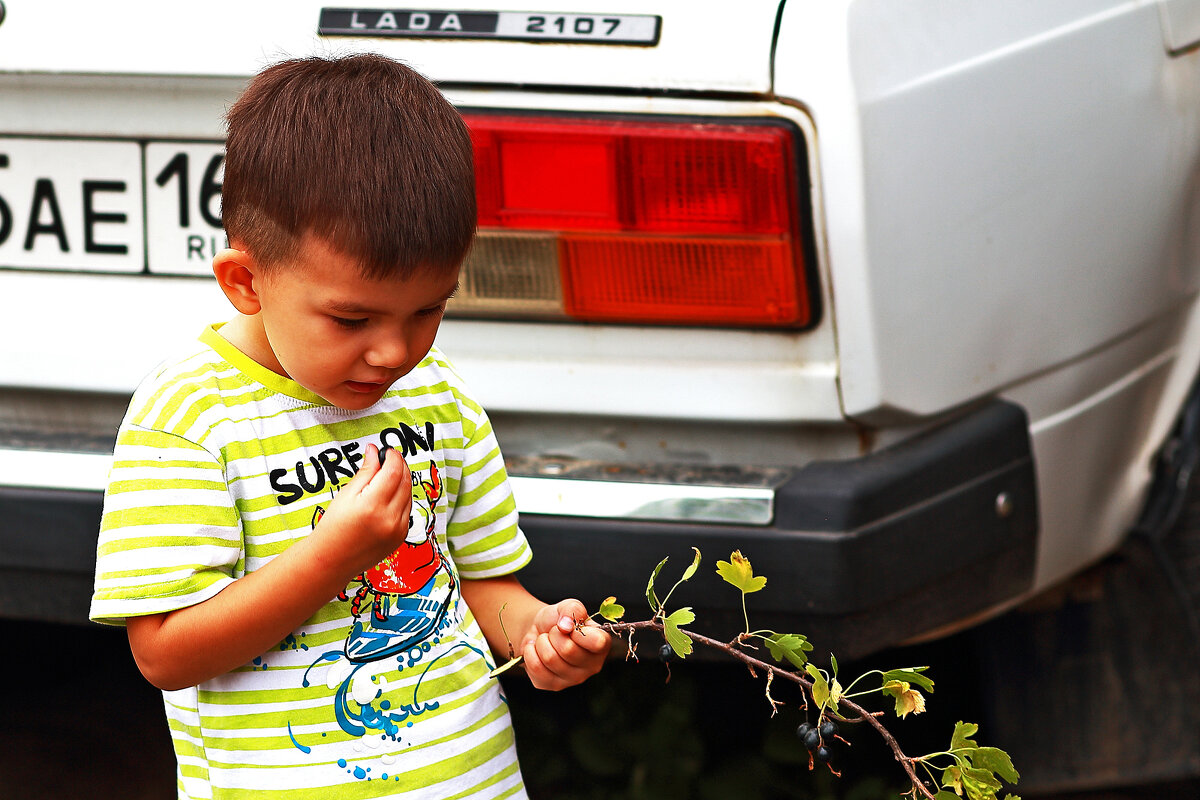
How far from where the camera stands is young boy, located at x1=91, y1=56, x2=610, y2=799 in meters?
1.18

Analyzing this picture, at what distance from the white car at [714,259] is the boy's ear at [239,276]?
2.45 ft

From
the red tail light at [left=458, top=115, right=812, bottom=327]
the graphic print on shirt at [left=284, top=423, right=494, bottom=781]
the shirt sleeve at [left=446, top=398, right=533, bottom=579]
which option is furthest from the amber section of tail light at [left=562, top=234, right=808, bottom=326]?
the graphic print on shirt at [left=284, top=423, right=494, bottom=781]

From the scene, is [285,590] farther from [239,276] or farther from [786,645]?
[786,645]

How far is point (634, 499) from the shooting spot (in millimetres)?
1916

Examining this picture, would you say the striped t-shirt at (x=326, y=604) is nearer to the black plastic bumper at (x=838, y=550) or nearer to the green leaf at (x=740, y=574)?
the green leaf at (x=740, y=574)

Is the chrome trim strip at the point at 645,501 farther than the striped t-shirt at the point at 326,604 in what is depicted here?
Yes

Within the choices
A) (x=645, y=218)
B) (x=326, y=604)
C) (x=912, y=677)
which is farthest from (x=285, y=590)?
(x=645, y=218)

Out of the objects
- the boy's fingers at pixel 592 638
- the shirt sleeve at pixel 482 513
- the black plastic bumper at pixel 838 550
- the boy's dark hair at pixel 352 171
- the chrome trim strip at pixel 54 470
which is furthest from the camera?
the chrome trim strip at pixel 54 470

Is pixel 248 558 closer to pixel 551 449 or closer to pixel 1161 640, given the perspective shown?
pixel 551 449

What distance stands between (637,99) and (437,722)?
3.07ft

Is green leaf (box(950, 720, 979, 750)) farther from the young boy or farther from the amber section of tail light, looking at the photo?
the amber section of tail light

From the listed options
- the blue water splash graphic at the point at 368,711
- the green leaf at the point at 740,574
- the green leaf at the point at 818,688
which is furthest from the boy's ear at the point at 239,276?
the green leaf at the point at 818,688

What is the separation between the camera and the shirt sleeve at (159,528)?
47.0 inches

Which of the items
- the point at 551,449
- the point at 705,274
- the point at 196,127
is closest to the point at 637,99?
the point at 705,274
